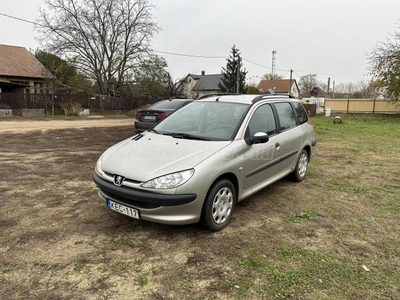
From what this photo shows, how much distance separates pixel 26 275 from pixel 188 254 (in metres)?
1.48

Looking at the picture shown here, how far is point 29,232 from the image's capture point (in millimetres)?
3385

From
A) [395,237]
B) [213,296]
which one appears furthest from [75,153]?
[395,237]

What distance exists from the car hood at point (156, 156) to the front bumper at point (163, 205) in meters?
0.18

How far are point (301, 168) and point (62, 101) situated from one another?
70.7ft

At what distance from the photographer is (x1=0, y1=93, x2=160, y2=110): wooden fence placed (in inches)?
793

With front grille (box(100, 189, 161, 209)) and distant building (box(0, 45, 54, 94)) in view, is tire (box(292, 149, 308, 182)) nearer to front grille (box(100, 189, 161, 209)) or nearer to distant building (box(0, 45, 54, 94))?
front grille (box(100, 189, 161, 209))

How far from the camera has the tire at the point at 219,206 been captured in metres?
3.25

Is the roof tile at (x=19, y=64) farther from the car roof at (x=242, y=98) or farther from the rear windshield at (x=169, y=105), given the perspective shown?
the car roof at (x=242, y=98)

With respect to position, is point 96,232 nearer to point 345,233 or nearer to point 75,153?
point 345,233

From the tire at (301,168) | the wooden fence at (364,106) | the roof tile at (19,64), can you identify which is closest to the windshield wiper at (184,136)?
the tire at (301,168)

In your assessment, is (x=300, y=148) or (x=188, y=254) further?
(x=300, y=148)

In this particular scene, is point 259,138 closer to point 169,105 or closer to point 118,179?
point 118,179

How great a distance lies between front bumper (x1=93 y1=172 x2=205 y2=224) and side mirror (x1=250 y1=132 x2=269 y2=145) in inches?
44.3

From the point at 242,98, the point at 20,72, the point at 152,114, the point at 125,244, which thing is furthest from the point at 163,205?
the point at 20,72
